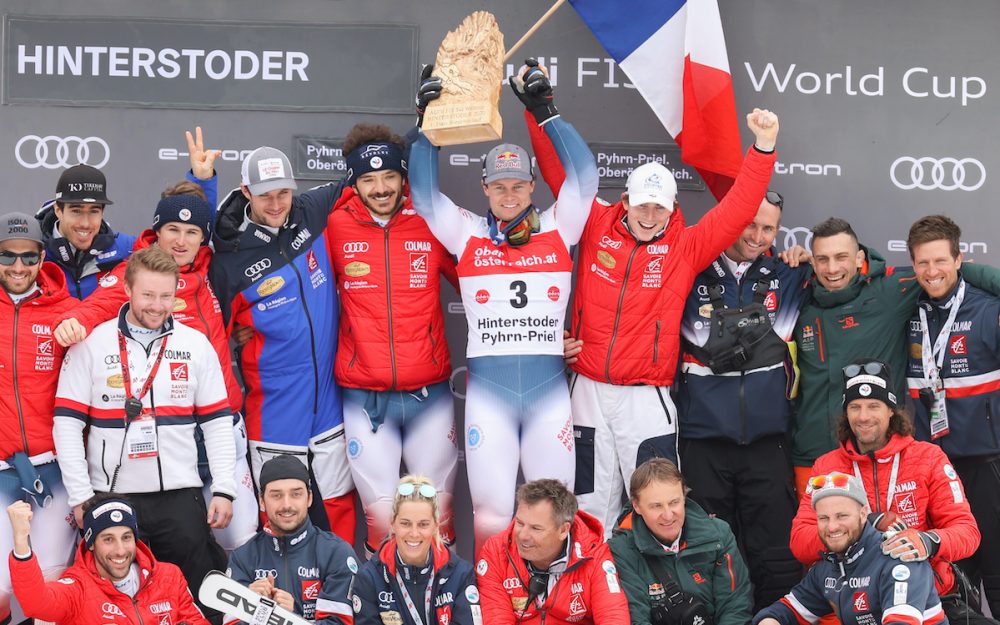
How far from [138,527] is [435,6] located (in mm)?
3403

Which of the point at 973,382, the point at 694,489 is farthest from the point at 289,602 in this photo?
the point at 973,382

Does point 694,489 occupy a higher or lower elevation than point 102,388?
lower

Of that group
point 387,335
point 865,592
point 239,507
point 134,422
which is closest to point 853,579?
point 865,592

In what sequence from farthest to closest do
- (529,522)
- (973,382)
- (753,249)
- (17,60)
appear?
(17,60), (753,249), (973,382), (529,522)

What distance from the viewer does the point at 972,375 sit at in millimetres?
5844

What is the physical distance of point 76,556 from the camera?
5320 millimetres

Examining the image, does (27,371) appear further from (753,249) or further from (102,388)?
(753,249)

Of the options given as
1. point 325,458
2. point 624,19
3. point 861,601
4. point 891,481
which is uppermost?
point 624,19

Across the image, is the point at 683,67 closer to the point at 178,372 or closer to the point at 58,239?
the point at 178,372

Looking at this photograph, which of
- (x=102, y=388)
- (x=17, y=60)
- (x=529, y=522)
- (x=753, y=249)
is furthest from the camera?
(x=17, y=60)

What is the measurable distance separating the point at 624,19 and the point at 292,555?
11.4 ft

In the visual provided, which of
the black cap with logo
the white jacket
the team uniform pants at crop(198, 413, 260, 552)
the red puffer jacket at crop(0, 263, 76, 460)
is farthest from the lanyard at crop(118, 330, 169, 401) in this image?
the black cap with logo

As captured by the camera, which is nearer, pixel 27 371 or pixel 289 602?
pixel 289 602

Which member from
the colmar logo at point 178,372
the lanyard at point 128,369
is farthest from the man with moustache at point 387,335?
the lanyard at point 128,369
